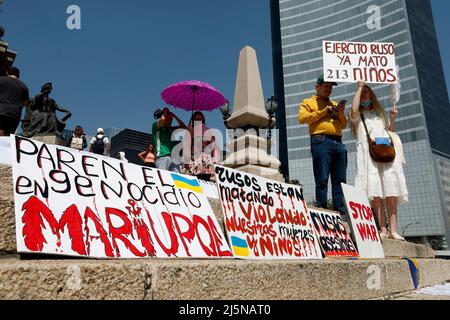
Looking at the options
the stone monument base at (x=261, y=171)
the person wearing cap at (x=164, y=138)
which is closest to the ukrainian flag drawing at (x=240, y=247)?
the stone monument base at (x=261, y=171)

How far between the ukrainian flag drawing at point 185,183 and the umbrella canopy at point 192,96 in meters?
6.04

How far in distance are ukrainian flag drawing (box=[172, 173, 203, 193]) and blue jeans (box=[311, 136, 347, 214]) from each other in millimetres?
2353

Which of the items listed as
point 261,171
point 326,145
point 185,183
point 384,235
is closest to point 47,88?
point 261,171

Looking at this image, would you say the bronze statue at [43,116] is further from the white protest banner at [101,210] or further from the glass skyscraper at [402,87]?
the glass skyscraper at [402,87]

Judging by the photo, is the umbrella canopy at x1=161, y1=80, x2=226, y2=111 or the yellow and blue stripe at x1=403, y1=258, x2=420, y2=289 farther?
the umbrella canopy at x1=161, y1=80, x2=226, y2=111

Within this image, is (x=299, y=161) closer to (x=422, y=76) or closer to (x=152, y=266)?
(x=422, y=76)

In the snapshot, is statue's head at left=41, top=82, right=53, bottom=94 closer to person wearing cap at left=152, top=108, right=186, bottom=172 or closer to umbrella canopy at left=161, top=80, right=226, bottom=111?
umbrella canopy at left=161, top=80, right=226, bottom=111

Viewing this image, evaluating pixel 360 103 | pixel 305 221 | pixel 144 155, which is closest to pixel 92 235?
pixel 305 221

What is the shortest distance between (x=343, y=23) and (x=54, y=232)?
96520mm

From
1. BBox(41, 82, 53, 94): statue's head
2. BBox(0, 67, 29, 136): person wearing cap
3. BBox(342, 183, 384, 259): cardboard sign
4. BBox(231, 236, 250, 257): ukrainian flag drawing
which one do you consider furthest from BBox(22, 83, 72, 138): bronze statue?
BBox(231, 236, 250, 257): ukrainian flag drawing

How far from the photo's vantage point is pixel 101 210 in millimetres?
1913

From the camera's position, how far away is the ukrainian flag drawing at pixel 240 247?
2383mm

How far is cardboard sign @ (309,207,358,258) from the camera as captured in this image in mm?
3438

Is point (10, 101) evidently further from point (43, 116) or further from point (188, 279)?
point (43, 116)
